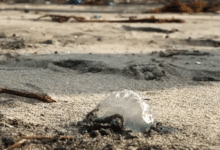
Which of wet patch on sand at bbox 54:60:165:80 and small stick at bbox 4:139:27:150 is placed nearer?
small stick at bbox 4:139:27:150

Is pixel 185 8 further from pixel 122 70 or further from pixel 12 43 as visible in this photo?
pixel 122 70


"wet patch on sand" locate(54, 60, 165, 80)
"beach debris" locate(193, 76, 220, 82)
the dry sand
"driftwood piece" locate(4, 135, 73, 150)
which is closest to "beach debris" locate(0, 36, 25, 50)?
the dry sand

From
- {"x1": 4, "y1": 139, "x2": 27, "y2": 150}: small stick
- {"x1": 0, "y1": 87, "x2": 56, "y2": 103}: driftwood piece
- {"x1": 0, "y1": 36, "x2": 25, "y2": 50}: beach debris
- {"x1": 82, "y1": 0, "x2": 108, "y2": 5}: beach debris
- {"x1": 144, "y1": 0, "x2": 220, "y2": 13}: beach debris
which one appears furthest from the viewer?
{"x1": 82, "y1": 0, "x2": 108, "y2": 5}: beach debris

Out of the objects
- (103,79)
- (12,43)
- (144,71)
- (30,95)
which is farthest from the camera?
(12,43)

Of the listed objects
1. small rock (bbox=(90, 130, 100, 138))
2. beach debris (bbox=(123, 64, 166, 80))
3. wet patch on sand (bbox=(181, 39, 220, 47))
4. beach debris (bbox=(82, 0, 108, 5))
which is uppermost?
beach debris (bbox=(82, 0, 108, 5))

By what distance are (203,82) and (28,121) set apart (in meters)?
1.35

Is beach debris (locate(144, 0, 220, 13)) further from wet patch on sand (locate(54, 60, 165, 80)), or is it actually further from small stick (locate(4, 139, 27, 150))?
small stick (locate(4, 139, 27, 150))

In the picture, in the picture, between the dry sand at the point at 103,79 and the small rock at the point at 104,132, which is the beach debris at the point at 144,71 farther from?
the small rock at the point at 104,132

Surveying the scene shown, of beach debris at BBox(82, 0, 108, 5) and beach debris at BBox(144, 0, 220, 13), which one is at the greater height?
beach debris at BBox(82, 0, 108, 5)

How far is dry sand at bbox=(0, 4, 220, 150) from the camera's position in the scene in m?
1.16

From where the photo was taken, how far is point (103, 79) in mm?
2045

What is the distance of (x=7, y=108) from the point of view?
140 centimetres

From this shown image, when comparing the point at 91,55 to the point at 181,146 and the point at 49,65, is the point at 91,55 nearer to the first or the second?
the point at 49,65

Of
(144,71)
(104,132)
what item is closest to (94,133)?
(104,132)
